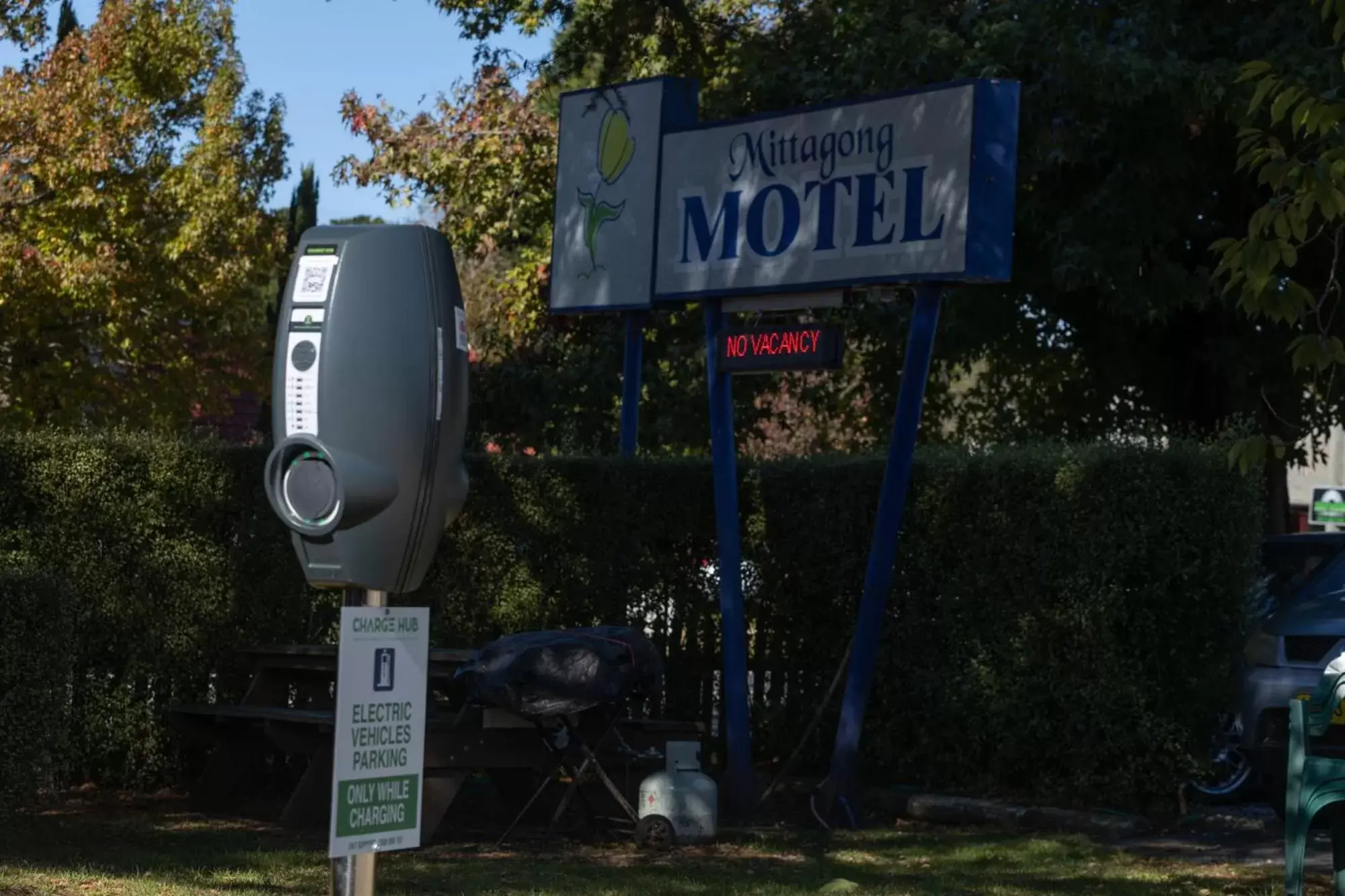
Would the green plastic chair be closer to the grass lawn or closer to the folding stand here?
the grass lawn

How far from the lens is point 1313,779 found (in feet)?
24.9

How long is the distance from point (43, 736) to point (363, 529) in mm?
5528

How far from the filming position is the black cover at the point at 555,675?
989cm

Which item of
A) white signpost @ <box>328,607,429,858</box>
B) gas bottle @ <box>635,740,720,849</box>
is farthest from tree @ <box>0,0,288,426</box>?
white signpost @ <box>328,607,429,858</box>

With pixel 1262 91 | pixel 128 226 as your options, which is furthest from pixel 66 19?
pixel 1262 91

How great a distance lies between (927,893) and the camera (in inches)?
347

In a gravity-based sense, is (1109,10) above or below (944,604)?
above

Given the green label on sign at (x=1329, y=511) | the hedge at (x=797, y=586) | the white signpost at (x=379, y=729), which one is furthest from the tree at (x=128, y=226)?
the white signpost at (x=379, y=729)

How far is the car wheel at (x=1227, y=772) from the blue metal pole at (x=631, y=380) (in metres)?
4.38

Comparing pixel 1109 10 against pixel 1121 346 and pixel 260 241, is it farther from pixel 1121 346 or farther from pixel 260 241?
pixel 260 241

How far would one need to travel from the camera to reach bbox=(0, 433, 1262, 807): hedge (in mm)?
11445

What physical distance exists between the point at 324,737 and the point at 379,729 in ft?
19.3

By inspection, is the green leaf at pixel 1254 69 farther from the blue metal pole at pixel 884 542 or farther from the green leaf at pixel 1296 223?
the blue metal pole at pixel 884 542

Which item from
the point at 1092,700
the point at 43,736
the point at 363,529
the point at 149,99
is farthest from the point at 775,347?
the point at 149,99
